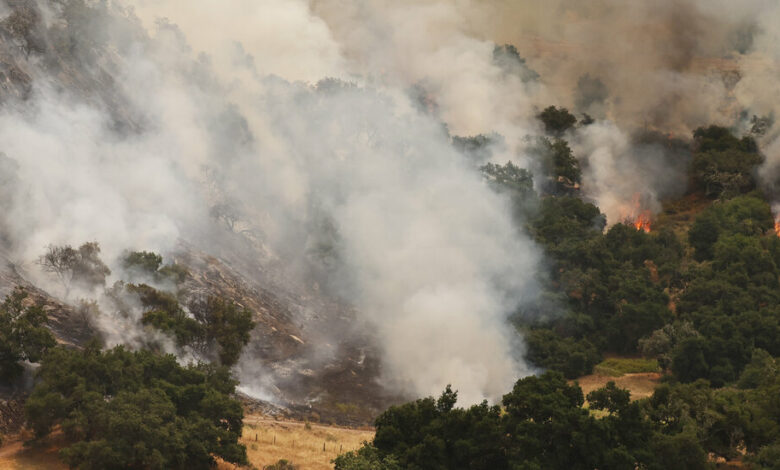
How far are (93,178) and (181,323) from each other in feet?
52.2

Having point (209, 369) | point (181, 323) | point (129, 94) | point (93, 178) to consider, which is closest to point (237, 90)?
point (129, 94)

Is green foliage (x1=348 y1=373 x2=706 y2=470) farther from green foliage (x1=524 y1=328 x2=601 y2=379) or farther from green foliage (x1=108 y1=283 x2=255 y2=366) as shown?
green foliage (x1=524 y1=328 x2=601 y2=379)

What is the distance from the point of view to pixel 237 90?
275 ft

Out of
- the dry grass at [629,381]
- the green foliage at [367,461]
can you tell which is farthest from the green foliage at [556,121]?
the green foliage at [367,461]

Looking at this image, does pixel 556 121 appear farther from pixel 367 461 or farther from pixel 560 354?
pixel 367 461

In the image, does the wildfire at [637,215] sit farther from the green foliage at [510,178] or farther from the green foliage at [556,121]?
the green foliage at [510,178]

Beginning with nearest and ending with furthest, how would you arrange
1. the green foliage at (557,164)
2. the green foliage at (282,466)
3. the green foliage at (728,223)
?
the green foliage at (282,466), the green foliage at (728,223), the green foliage at (557,164)

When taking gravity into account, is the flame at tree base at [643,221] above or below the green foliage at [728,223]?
above

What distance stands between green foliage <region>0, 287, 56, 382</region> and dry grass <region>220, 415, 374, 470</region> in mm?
9764

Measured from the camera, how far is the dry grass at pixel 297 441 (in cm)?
4303

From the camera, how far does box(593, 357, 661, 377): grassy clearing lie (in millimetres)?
61812

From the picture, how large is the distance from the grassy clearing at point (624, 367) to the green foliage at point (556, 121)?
40.7 metres

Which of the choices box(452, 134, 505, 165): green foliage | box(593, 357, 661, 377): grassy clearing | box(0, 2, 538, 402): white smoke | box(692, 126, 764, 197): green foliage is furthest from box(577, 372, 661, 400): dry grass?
box(692, 126, 764, 197): green foliage

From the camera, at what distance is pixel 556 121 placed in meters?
100
